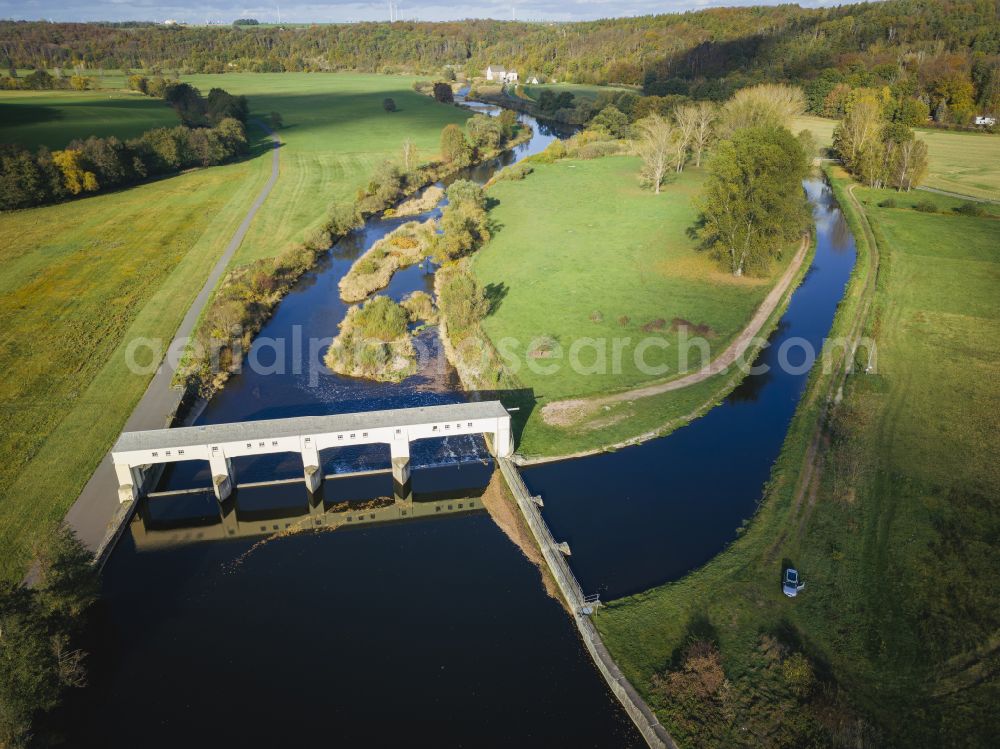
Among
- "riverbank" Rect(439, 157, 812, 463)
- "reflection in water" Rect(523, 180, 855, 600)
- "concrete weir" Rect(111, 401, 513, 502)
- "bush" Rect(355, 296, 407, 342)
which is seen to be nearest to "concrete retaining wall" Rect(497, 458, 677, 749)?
"reflection in water" Rect(523, 180, 855, 600)

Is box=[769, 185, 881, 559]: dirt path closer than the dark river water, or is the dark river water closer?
the dark river water

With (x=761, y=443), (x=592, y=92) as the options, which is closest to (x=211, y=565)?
(x=761, y=443)

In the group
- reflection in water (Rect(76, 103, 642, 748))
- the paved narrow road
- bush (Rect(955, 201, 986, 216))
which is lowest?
reflection in water (Rect(76, 103, 642, 748))

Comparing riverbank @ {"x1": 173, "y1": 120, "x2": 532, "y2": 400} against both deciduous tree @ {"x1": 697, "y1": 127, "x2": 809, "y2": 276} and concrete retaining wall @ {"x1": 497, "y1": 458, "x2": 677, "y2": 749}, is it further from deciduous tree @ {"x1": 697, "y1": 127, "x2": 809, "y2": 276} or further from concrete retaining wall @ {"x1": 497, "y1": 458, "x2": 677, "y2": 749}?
deciduous tree @ {"x1": 697, "y1": 127, "x2": 809, "y2": 276}

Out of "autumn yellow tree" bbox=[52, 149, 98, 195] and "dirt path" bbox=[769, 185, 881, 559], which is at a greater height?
"autumn yellow tree" bbox=[52, 149, 98, 195]

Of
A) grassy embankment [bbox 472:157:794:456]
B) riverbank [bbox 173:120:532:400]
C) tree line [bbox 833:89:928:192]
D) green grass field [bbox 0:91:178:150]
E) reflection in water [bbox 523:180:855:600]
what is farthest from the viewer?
green grass field [bbox 0:91:178:150]

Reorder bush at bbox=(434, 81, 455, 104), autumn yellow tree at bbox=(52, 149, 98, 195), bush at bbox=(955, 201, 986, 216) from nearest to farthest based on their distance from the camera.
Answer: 1. bush at bbox=(955, 201, 986, 216)
2. autumn yellow tree at bbox=(52, 149, 98, 195)
3. bush at bbox=(434, 81, 455, 104)

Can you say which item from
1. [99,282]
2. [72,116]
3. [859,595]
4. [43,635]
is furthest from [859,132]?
[72,116]
